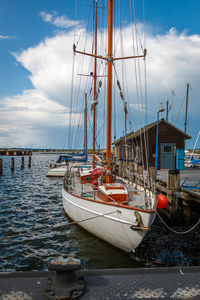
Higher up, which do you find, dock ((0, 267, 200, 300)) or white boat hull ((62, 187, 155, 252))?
dock ((0, 267, 200, 300))

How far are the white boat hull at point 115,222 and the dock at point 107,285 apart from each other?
159 inches

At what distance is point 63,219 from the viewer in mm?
11945

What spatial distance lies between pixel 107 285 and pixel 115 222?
5.08m

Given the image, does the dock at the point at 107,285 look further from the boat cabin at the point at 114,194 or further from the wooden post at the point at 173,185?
the wooden post at the point at 173,185

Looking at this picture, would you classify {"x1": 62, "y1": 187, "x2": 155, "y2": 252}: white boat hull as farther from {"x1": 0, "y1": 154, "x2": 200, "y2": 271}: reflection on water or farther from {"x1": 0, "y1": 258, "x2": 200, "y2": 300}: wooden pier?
{"x1": 0, "y1": 258, "x2": 200, "y2": 300}: wooden pier

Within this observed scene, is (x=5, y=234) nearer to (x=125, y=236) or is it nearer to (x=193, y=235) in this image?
(x=125, y=236)

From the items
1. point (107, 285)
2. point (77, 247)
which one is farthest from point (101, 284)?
point (77, 247)

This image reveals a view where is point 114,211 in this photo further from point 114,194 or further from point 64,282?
point 64,282

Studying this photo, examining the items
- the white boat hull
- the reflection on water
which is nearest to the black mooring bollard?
the reflection on water

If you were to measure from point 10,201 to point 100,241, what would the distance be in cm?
1033

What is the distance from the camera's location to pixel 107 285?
7.14 ft

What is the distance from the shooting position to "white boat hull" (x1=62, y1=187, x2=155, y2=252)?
262 inches

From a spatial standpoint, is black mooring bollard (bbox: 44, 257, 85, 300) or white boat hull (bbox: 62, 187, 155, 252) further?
white boat hull (bbox: 62, 187, 155, 252)

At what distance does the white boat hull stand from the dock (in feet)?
13.2
